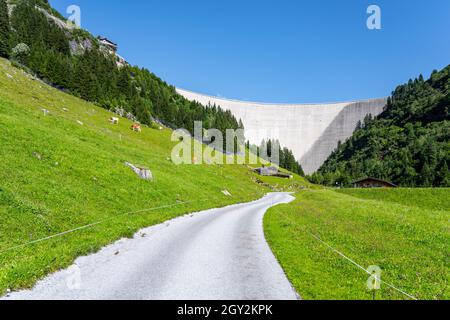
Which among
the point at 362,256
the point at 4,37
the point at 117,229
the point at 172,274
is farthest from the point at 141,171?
the point at 4,37

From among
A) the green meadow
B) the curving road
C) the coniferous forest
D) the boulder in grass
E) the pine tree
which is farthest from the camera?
the coniferous forest

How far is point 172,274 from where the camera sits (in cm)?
1111

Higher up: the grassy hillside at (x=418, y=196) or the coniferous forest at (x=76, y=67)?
the coniferous forest at (x=76, y=67)

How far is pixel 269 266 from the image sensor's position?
512 inches

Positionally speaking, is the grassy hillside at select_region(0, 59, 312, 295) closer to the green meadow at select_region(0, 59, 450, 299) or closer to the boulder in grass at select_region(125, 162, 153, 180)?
the green meadow at select_region(0, 59, 450, 299)

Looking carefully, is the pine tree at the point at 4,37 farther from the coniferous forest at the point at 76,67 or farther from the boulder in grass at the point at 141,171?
the boulder in grass at the point at 141,171

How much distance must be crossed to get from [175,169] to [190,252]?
1433 inches

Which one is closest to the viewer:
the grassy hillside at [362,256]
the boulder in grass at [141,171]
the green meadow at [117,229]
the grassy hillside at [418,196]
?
the grassy hillside at [362,256]

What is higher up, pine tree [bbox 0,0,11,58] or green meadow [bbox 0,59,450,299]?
pine tree [bbox 0,0,11,58]

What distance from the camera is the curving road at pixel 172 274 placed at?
9.16 metres

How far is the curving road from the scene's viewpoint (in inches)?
360

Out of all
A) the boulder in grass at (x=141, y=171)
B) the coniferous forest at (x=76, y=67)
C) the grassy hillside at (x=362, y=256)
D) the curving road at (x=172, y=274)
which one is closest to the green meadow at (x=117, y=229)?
the grassy hillside at (x=362, y=256)

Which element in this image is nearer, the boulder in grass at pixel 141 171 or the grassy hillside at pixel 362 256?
the grassy hillside at pixel 362 256

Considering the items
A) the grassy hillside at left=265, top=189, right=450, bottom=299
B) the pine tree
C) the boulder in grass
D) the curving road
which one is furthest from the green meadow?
the pine tree
